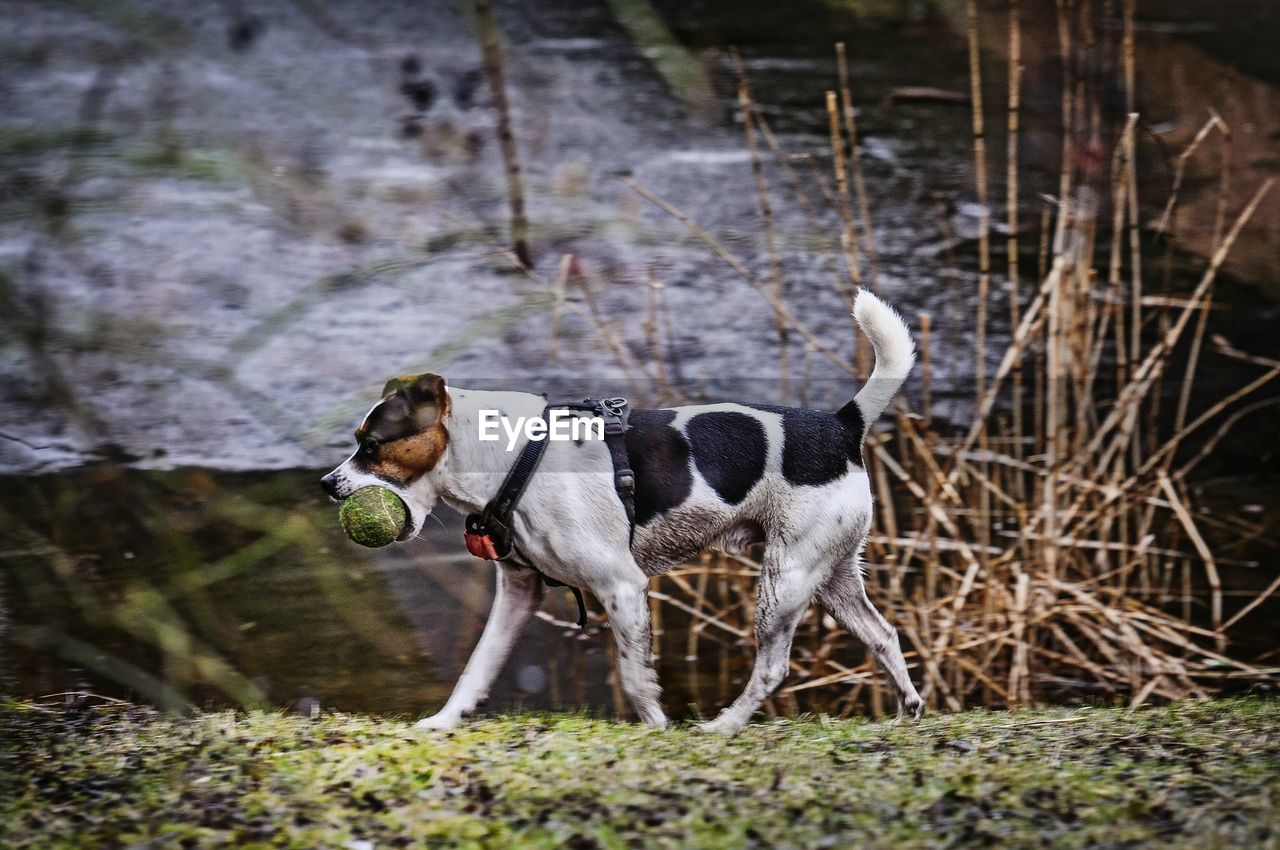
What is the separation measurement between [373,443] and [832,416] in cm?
127

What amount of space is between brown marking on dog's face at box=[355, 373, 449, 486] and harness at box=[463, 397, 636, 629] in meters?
0.21

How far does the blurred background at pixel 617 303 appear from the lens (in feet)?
17.3

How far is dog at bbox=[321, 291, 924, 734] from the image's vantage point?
144 inches

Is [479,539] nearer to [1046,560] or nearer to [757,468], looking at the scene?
[757,468]

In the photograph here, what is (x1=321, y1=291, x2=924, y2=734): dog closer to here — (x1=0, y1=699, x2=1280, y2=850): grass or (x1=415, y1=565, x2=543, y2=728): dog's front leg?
(x1=415, y1=565, x2=543, y2=728): dog's front leg

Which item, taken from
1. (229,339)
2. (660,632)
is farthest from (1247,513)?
(229,339)

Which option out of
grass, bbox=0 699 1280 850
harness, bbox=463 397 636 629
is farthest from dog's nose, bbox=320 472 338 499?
grass, bbox=0 699 1280 850

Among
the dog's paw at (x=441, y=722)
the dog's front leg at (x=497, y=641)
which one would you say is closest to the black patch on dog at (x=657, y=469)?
the dog's front leg at (x=497, y=641)

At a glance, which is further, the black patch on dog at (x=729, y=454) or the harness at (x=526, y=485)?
the black patch on dog at (x=729, y=454)

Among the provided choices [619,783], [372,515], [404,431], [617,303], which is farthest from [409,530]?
[617,303]

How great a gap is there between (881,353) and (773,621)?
0.80 meters

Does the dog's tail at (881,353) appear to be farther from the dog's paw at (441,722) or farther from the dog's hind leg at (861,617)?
the dog's paw at (441,722)

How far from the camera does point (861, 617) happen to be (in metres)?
4.01

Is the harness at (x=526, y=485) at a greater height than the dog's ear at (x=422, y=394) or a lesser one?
lesser
